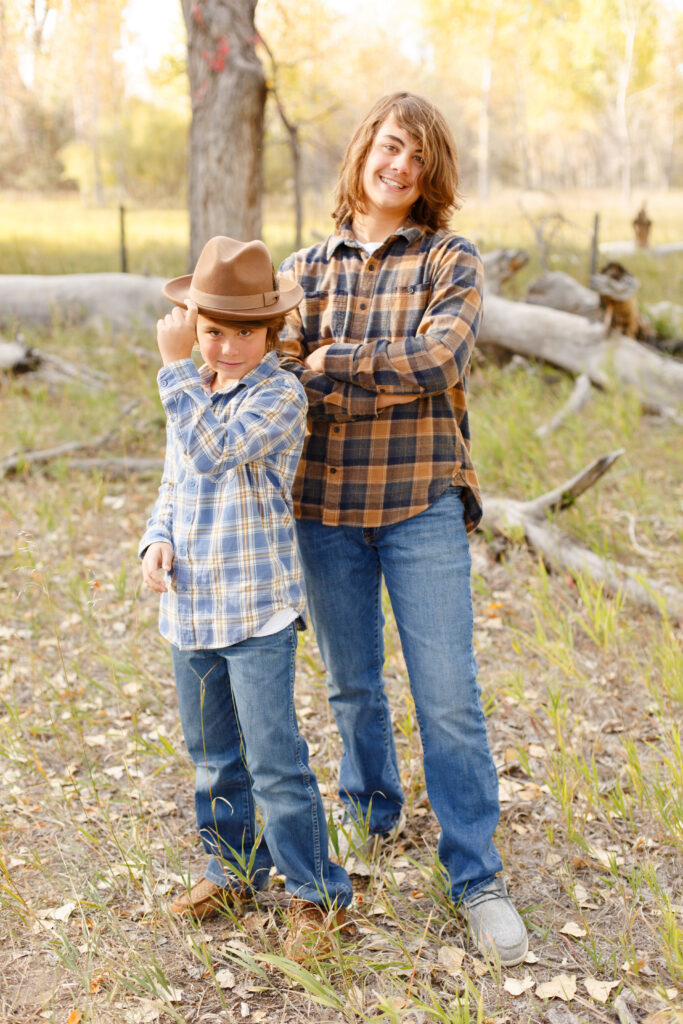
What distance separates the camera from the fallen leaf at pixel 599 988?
2039mm

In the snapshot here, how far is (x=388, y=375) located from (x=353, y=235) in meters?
0.51

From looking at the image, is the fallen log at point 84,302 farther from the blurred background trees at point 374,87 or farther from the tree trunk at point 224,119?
the blurred background trees at point 374,87

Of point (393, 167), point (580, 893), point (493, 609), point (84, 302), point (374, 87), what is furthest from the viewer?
point (374, 87)

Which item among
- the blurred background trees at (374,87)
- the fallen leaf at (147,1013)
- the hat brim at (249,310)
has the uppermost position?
the blurred background trees at (374,87)

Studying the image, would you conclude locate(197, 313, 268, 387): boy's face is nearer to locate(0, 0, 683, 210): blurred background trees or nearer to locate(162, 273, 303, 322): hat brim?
locate(162, 273, 303, 322): hat brim

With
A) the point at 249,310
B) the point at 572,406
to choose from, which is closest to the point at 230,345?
the point at 249,310

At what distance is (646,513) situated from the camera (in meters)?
4.74

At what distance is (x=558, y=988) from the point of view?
209 cm

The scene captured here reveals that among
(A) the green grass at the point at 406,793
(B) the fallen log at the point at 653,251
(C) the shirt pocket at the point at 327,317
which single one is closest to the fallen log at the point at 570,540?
(A) the green grass at the point at 406,793

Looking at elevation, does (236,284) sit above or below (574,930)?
above

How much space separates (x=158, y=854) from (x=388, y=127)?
2.33m

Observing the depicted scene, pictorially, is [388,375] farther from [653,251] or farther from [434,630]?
[653,251]

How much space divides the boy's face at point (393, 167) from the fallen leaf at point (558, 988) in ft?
6.72

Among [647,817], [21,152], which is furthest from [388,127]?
[21,152]
